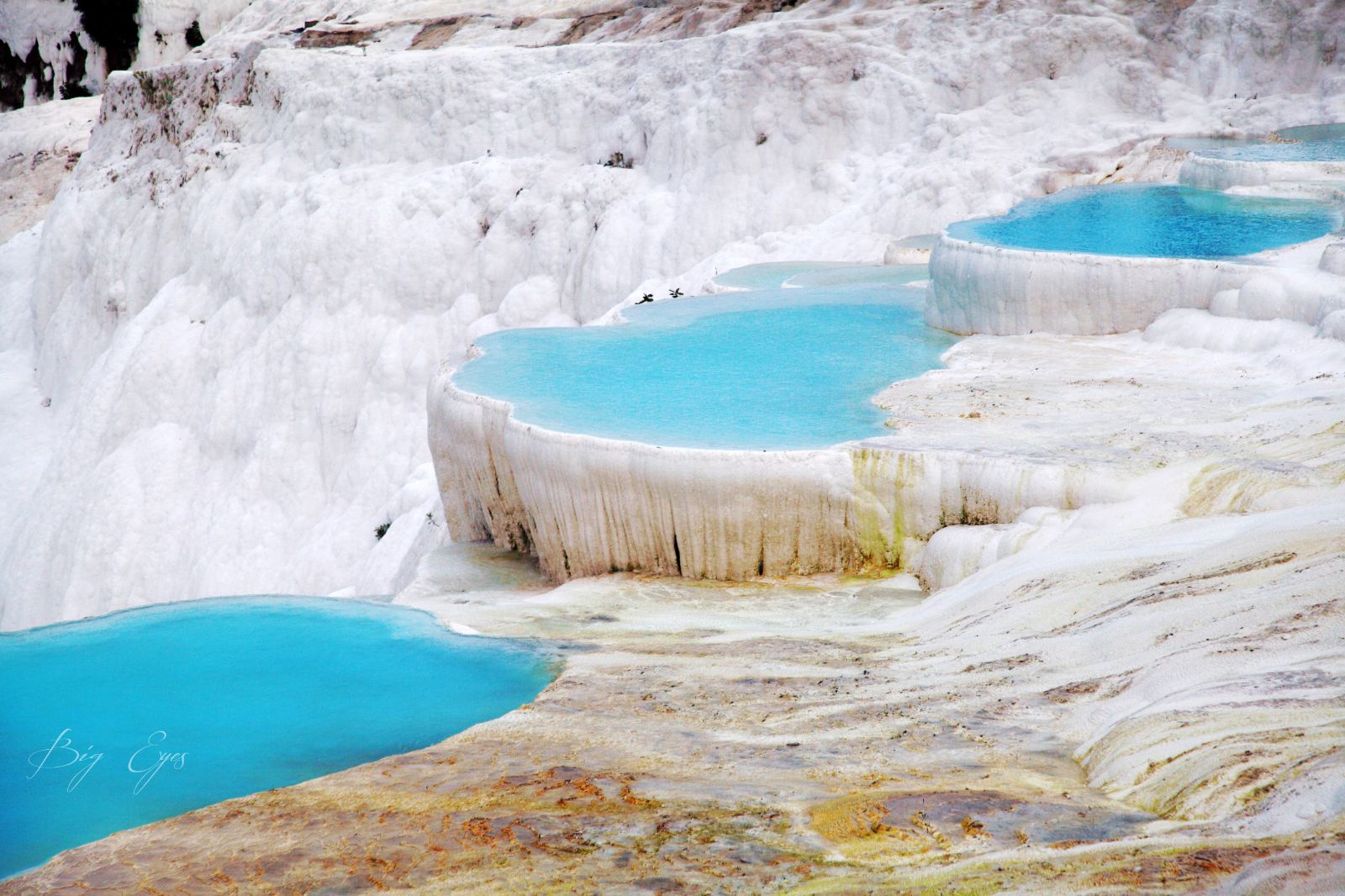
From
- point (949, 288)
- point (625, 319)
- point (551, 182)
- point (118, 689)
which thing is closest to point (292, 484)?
point (551, 182)

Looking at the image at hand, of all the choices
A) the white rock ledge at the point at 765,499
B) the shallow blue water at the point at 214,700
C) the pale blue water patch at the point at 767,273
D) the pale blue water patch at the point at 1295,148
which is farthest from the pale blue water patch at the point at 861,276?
the shallow blue water at the point at 214,700

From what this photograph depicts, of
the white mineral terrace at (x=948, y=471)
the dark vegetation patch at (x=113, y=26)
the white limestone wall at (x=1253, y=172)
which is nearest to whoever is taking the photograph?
the white mineral terrace at (x=948, y=471)

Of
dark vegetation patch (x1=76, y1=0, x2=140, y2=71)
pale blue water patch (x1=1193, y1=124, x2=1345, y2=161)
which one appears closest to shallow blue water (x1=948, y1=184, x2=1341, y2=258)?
pale blue water patch (x1=1193, y1=124, x2=1345, y2=161)
